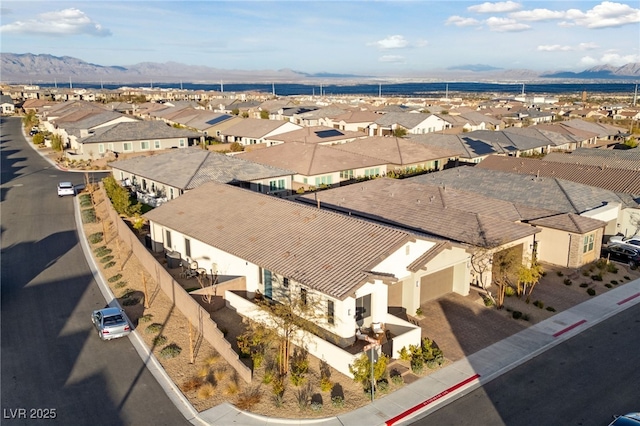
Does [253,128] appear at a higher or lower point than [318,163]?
higher

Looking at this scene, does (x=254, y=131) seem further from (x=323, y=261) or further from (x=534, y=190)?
(x=323, y=261)

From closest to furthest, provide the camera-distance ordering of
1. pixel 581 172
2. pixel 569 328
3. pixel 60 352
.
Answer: pixel 60 352 < pixel 569 328 < pixel 581 172

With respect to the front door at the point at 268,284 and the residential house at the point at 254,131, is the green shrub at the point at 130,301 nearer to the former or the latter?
the front door at the point at 268,284

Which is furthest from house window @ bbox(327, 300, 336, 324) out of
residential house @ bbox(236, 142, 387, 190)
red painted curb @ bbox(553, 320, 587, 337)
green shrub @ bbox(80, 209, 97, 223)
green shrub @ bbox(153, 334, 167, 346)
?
residential house @ bbox(236, 142, 387, 190)

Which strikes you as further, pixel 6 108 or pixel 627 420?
pixel 6 108

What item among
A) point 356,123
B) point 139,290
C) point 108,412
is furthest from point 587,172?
point 356,123

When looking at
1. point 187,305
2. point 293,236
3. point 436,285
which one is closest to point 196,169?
point 187,305
